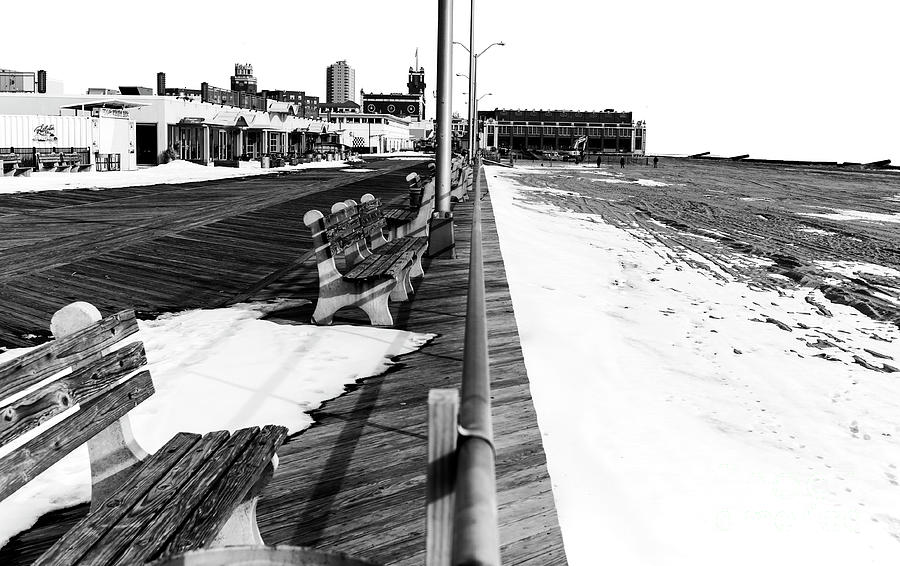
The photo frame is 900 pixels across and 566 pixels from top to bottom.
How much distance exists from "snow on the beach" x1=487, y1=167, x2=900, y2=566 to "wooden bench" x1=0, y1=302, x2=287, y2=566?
4.89 feet

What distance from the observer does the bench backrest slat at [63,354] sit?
266 cm

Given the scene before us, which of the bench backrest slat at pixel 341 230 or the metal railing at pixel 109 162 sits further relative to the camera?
the metal railing at pixel 109 162

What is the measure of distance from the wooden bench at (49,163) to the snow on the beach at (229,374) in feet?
98.4

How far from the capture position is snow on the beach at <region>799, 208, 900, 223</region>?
26959 mm

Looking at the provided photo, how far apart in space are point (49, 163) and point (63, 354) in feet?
116

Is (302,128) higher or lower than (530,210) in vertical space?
higher

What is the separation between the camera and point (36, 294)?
895 cm

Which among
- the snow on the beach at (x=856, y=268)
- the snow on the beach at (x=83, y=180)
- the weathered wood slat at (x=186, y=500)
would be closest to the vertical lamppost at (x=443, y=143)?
the snow on the beach at (x=856, y=268)

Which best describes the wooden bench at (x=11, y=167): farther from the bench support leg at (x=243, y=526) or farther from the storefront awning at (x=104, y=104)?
the bench support leg at (x=243, y=526)

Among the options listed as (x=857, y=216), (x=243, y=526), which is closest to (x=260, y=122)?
(x=857, y=216)

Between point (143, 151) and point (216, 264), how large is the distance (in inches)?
1506

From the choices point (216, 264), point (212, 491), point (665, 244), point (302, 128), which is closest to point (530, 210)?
point (665, 244)

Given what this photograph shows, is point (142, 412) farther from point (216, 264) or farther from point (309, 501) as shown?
point (216, 264)

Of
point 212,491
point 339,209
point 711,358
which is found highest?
A: point 339,209
